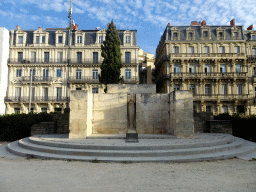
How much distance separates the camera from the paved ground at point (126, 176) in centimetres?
511

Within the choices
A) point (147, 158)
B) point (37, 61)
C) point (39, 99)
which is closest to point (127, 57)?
point (37, 61)

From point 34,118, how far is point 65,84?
2273 cm

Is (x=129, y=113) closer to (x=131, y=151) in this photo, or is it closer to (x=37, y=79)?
(x=131, y=151)

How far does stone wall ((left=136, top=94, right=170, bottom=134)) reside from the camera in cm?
1302

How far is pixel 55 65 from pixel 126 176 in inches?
1398

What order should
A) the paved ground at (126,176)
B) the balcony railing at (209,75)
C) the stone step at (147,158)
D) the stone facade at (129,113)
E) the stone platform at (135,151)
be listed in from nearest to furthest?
the paved ground at (126,176)
the stone step at (147,158)
the stone platform at (135,151)
the stone facade at (129,113)
the balcony railing at (209,75)

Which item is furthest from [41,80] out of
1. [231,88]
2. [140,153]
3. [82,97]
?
[231,88]

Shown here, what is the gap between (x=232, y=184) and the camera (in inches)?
210

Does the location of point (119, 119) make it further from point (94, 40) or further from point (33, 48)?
point (33, 48)

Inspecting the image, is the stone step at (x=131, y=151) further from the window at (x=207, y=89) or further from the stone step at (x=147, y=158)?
the window at (x=207, y=89)

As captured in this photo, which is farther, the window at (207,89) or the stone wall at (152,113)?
the window at (207,89)

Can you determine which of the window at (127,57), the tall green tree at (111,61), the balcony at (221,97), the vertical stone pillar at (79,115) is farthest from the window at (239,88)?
the vertical stone pillar at (79,115)

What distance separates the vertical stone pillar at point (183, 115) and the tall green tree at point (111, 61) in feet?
52.7

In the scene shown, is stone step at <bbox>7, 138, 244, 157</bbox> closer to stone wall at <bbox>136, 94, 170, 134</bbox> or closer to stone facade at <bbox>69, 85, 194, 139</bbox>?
stone facade at <bbox>69, 85, 194, 139</bbox>
